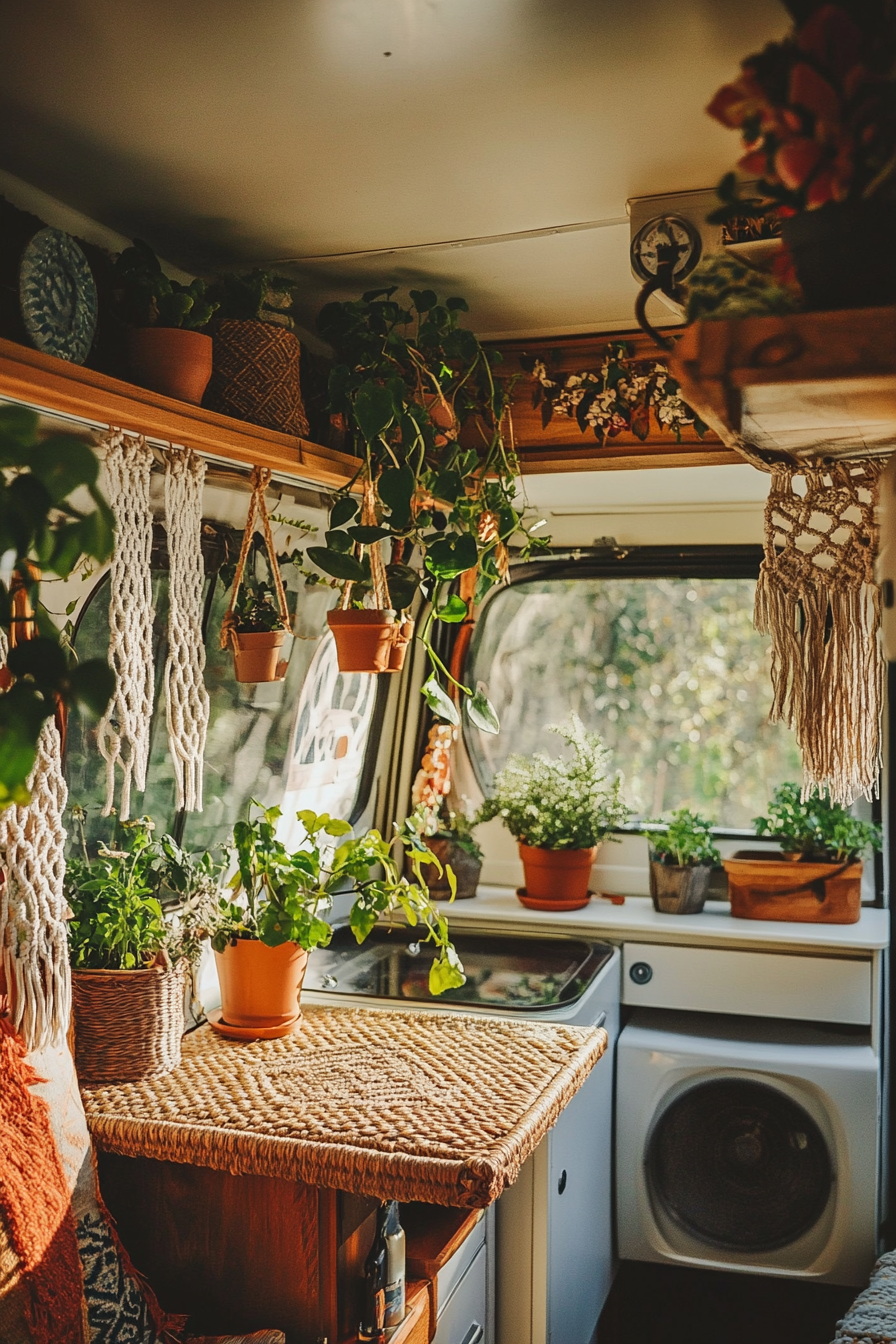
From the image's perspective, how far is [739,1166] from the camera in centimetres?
290

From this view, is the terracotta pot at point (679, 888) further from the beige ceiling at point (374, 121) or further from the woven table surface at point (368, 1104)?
the beige ceiling at point (374, 121)

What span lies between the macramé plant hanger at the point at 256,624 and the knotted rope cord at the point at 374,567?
0.44 feet

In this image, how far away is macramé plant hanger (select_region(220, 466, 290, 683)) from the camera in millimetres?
2074

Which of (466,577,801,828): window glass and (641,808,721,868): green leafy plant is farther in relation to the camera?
(466,577,801,828): window glass

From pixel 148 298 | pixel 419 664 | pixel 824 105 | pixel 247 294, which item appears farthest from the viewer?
pixel 419 664

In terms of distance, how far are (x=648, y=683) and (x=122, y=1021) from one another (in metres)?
2.03

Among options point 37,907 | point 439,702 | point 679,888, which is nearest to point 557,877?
point 679,888

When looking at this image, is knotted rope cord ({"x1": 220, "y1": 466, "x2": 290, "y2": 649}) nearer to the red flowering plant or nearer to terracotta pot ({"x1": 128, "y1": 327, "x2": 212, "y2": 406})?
terracotta pot ({"x1": 128, "y1": 327, "x2": 212, "y2": 406})

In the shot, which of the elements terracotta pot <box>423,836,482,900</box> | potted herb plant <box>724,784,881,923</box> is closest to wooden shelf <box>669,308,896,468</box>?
potted herb plant <box>724,784,881,923</box>

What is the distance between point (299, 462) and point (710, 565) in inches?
67.3

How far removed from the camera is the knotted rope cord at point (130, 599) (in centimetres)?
172

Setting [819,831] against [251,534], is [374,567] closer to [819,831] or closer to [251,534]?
[251,534]

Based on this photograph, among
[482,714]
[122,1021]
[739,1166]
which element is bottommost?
[739,1166]

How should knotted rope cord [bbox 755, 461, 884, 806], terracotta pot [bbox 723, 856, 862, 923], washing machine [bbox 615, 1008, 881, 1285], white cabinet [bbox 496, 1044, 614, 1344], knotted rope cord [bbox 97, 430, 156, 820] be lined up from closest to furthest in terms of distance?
knotted rope cord [bbox 755, 461, 884, 806]
knotted rope cord [bbox 97, 430, 156, 820]
white cabinet [bbox 496, 1044, 614, 1344]
washing machine [bbox 615, 1008, 881, 1285]
terracotta pot [bbox 723, 856, 862, 923]
